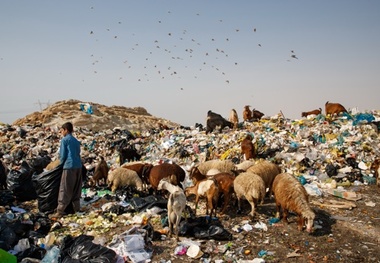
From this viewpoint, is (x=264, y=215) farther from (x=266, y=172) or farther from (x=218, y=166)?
(x=218, y=166)

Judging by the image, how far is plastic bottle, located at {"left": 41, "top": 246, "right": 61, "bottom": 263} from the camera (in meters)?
4.71

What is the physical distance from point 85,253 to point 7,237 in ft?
5.03

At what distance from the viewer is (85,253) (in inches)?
183

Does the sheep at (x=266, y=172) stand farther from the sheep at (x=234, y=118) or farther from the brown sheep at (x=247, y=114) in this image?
the brown sheep at (x=247, y=114)

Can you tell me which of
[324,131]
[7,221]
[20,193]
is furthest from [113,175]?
[324,131]

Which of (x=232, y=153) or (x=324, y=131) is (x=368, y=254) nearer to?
(x=232, y=153)

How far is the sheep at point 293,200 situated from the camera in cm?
569

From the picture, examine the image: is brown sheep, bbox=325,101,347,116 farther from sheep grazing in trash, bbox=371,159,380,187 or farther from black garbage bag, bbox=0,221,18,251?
black garbage bag, bbox=0,221,18,251

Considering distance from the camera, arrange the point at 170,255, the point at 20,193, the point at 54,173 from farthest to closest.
Result: the point at 20,193 → the point at 54,173 → the point at 170,255

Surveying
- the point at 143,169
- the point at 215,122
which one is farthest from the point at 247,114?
the point at 143,169

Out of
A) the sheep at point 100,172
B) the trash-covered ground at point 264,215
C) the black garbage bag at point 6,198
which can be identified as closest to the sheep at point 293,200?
the trash-covered ground at point 264,215

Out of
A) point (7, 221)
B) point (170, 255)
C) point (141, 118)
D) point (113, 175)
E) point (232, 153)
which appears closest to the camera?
point (170, 255)

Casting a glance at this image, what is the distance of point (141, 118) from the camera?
27.4 metres

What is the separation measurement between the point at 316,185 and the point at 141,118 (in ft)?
66.3
